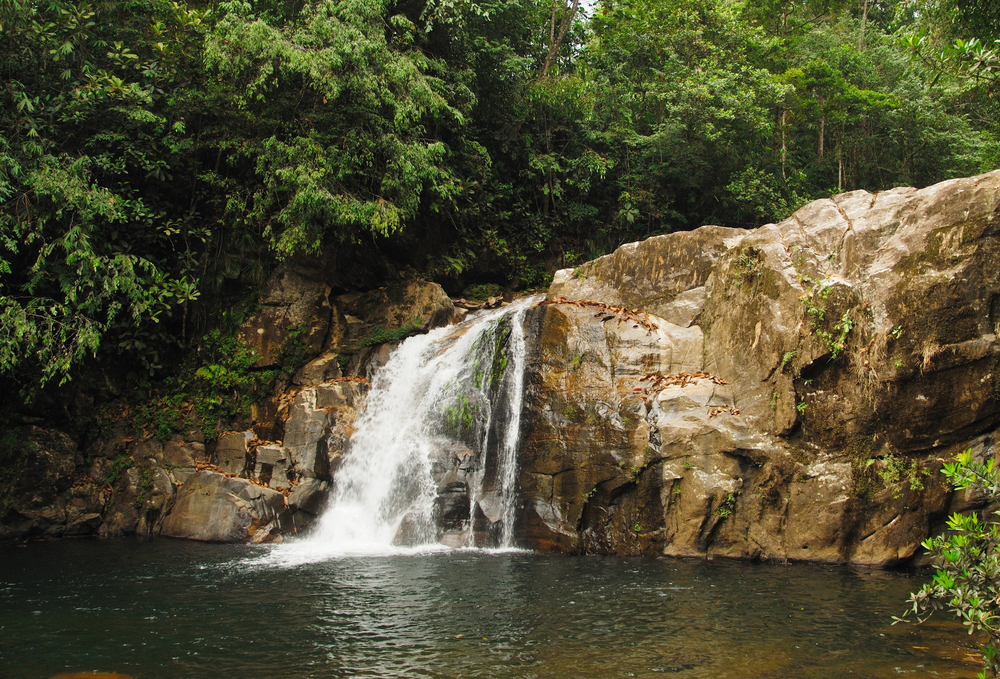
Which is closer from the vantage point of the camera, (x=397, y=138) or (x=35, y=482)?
(x=35, y=482)

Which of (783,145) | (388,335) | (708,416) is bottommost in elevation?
(708,416)

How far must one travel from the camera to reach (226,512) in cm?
1105

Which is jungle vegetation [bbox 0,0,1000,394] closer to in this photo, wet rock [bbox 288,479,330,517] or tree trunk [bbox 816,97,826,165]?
tree trunk [bbox 816,97,826,165]

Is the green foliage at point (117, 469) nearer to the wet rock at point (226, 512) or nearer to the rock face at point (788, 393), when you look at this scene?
the wet rock at point (226, 512)

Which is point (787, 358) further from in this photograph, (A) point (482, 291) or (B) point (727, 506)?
(A) point (482, 291)

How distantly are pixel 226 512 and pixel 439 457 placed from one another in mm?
3738

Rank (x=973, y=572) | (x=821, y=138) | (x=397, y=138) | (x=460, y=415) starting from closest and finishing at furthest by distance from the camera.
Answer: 1. (x=973, y=572)
2. (x=460, y=415)
3. (x=397, y=138)
4. (x=821, y=138)

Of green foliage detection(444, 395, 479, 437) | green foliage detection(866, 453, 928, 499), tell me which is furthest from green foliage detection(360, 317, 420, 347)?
green foliage detection(866, 453, 928, 499)

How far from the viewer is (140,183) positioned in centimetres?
1382

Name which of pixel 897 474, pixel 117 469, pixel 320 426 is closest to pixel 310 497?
pixel 320 426

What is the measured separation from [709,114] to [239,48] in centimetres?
1125

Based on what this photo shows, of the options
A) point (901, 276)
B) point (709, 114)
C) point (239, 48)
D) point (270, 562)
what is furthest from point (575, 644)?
point (709, 114)

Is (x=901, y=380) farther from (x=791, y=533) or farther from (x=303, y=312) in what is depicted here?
(x=303, y=312)

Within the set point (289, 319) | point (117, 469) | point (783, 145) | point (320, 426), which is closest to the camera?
point (320, 426)
